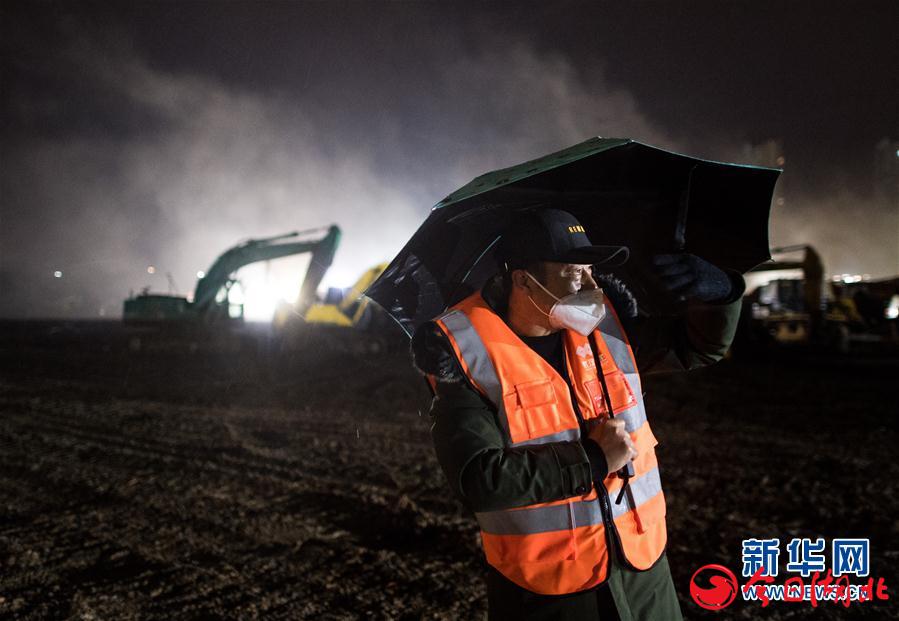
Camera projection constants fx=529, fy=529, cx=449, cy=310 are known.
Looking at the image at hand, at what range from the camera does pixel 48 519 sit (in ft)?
15.2

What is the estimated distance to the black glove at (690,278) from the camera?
64.9 inches

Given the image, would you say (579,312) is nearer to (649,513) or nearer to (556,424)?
(556,424)

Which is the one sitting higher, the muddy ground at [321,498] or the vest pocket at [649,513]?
the vest pocket at [649,513]

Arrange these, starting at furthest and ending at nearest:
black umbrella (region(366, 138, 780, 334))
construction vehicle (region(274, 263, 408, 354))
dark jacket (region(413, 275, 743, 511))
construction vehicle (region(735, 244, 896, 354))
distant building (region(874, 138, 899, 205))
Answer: distant building (region(874, 138, 899, 205)) < construction vehicle (region(274, 263, 408, 354)) < construction vehicle (region(735, 244, 896, 354)) < black umbrella (region(366, 138, 780, 334)) < dark jacket (region(413, 275, 743, 511))

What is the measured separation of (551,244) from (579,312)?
0.22 metres

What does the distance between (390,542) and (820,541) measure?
332 centimetres

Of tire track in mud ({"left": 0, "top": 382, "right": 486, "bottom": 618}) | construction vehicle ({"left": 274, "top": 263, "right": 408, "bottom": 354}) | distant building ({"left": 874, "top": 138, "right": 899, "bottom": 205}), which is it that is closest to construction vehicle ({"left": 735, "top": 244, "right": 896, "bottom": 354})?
construction vehicle ({"left": 274, "top": 263, "right": 408, "bottom": 354})

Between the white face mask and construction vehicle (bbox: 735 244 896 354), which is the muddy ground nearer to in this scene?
the white face mask

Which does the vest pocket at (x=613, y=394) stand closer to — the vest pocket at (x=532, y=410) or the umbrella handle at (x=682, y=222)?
the vest pocket at (x=532, y=410)

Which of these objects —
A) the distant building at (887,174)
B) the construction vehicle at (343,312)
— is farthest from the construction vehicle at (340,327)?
the distant building at (887,174)

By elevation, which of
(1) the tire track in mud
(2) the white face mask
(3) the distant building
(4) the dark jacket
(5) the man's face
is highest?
(3) the distant building

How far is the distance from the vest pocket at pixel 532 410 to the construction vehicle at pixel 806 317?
15.0 m

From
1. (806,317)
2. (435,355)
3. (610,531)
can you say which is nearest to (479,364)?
(435,355)

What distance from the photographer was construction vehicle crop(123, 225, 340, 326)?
17144 mm
